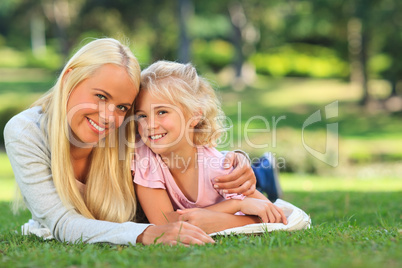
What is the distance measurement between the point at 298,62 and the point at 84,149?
28.0 m

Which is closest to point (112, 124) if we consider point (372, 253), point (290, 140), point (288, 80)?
point (372, 253)

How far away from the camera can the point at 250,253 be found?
→ 2.71m

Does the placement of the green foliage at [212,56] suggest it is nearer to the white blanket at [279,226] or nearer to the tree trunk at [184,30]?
the tree trunk at [184,30]

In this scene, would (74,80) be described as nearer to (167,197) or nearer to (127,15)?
(167,197)

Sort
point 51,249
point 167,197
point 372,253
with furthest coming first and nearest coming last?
point 167,197
point 51,249
point 372,253

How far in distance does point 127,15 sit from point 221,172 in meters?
19.7

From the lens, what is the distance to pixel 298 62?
30812 millimetres

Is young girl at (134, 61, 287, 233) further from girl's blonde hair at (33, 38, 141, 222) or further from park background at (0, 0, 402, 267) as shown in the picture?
park background at (0, 0, 402, 267)

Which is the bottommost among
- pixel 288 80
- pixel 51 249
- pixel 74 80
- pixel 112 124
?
pixel 51 249

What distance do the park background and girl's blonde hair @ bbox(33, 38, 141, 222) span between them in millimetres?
517

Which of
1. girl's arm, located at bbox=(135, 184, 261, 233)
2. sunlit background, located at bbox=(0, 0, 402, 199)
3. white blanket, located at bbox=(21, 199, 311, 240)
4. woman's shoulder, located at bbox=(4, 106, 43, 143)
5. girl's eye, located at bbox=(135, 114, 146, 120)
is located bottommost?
white blanket, located at bbox=(21, 199, 311, 240)

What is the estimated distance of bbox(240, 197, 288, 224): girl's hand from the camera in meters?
3.73

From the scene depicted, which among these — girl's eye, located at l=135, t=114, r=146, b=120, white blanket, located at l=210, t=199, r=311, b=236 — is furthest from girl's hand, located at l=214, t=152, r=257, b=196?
girl's eye, located at l=135, t=114, r=146, b=120

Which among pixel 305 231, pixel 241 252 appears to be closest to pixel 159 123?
pixel 305 231
